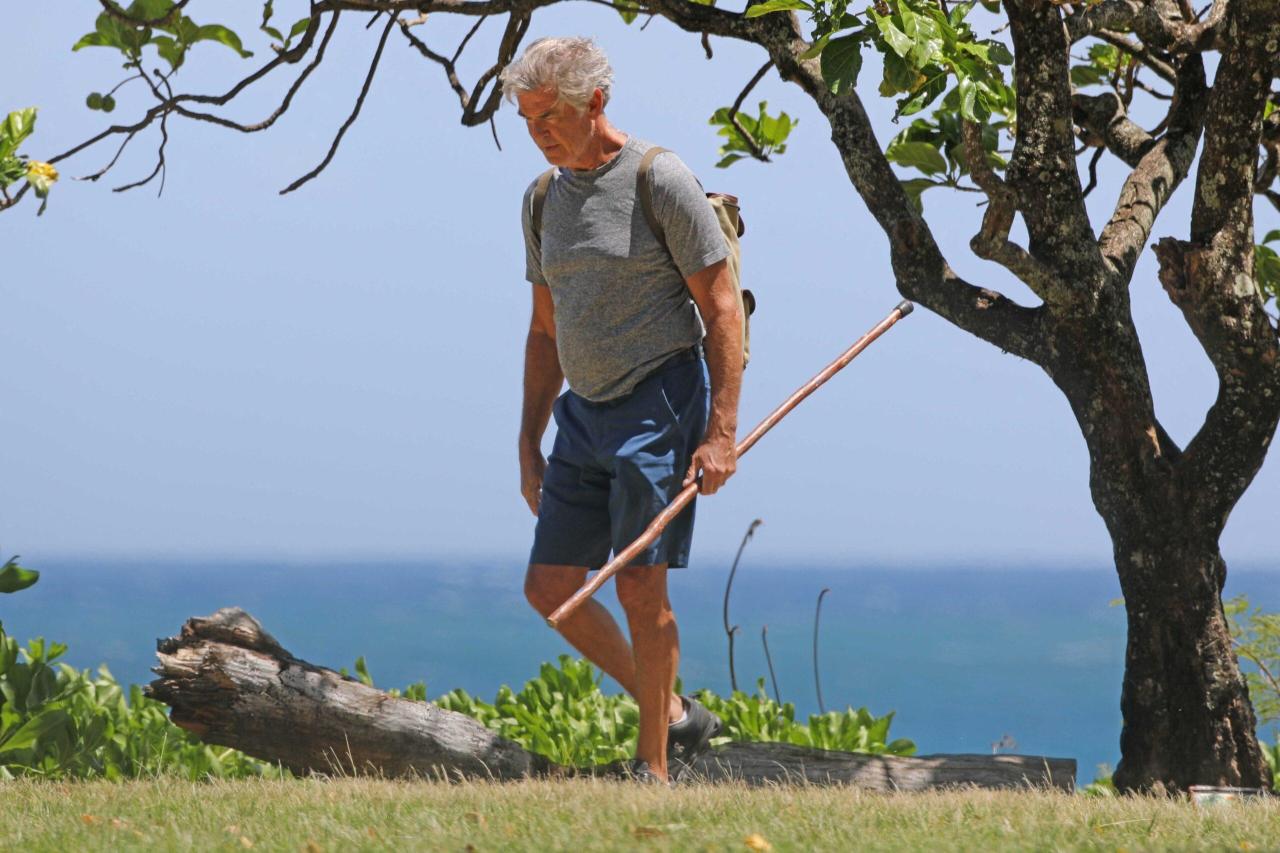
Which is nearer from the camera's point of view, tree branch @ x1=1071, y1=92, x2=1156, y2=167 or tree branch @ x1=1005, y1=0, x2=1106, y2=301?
tree branch @ x1=1005, y1=0, x2=1106, y2=301

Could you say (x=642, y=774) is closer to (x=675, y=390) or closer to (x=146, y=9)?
(x=675, y=390)

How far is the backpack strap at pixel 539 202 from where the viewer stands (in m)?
4.79

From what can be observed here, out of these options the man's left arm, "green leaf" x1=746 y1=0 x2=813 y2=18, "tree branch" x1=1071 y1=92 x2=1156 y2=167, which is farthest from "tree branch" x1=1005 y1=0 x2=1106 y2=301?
the man's left arm

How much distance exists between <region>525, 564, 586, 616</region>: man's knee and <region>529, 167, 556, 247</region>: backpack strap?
3.73ft

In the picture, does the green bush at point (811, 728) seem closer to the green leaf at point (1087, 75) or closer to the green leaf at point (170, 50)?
the green leaf at point (1087, 75)

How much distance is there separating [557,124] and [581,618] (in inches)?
65.1

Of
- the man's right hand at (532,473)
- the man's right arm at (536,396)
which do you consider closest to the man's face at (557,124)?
the man's right arm at (536,396)

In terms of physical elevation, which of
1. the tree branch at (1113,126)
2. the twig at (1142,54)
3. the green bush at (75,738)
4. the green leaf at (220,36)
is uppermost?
the twig at (1142,54)

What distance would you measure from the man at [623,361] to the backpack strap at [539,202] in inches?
1.7

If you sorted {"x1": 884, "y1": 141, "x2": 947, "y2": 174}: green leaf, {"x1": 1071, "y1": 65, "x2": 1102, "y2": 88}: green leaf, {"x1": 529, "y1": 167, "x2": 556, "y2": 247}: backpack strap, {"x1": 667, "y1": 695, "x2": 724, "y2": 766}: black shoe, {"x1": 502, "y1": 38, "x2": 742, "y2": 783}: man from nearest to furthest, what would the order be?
{"x1": 502, "y1": 38, "x2": 742, "y2": 783}: man
{"x1": 529, "y1": 167, "x2": 556, "y2": 247}: backpack strap
{"x1": 667, "y1": 695, "x2": 724, "y2": 766}: black shoe
{"x1": 884, "y1": 141, "x2": 947, "y2": 174}: green leaf
{"x1": 1071, "y1": 65, "x2": 1102, "y2": 88}: green leaf

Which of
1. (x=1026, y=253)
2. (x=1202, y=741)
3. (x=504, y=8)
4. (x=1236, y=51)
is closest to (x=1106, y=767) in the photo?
(x=1202, y=741)

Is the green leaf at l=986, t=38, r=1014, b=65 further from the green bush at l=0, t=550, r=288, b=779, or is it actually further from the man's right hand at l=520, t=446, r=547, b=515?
the green bush at l=0, t=550, r=288, b=779

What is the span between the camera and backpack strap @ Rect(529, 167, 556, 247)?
15.7ft

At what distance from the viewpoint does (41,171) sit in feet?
19.6
